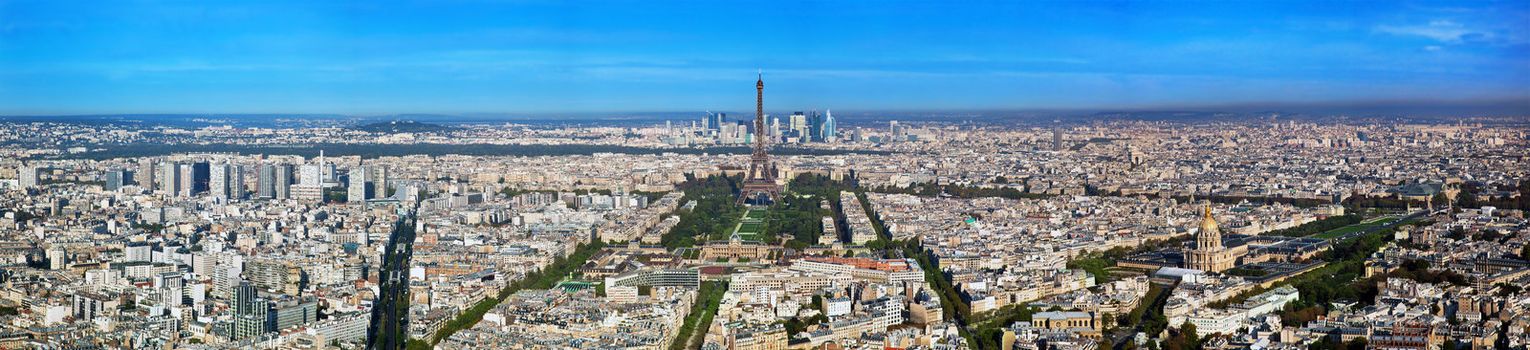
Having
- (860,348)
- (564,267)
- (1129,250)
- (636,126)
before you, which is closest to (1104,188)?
(1129,250)

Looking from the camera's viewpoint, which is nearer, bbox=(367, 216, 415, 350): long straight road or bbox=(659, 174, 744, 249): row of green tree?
bbox=(367, 216, 415, 350): long straight road

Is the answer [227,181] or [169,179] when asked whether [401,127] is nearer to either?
[227,181]

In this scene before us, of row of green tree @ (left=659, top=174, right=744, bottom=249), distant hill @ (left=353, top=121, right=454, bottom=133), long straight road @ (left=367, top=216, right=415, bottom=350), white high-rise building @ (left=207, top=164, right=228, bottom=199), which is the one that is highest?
distant hill @ (left=353, top=121, right=454, bottom=133)

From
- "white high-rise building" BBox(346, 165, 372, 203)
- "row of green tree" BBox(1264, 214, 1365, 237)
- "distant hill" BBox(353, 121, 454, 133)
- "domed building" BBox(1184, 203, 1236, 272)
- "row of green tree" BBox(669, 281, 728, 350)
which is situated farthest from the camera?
"distant hill" BBox(353, 121, 454, 133)

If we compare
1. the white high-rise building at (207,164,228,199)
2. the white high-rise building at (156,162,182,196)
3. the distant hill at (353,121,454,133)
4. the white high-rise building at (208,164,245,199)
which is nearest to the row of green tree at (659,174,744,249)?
the white high-rise building at (208,164,245,199)

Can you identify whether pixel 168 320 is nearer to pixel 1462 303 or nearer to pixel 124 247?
pixel 124 247

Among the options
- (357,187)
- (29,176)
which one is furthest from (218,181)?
(29,176)

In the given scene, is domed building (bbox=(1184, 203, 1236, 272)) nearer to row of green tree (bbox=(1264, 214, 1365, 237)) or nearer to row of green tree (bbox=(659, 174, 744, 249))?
row of green tree (bbox=(1264, 214, 1365, 237))

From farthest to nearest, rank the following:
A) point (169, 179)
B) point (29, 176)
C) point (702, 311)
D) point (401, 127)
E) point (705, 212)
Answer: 1. point (401, 127)
2. point (169, 179)
3. point (29, 176)
4. point (705, 212)
5. point (702, 311)
